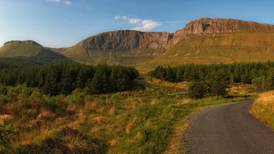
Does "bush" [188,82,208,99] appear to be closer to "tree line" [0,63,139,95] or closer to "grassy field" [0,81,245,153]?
"grassy field" [0,81,245,153]

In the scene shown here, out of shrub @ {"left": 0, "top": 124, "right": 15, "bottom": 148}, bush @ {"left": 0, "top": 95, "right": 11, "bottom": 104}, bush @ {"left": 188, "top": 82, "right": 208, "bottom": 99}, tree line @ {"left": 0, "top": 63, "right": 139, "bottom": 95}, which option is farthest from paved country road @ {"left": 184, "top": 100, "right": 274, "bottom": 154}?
tree line @ {"left": 0, "top": 63, "right": 139, "bottom": 95}

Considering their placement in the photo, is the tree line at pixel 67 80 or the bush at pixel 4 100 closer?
the bush at pixel 4 100

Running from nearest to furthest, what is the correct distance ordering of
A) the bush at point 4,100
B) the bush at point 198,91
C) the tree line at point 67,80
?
the bush at point 4,100 < the bush at point 198,91 < the tree line at point 67,80

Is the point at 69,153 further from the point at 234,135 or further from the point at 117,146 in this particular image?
the point at 234,135

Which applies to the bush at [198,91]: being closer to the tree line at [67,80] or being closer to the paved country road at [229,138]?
the paved country road at [229,138]

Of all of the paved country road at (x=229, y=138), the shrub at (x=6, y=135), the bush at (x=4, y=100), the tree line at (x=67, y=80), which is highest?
the bush at (x=4, y=100)

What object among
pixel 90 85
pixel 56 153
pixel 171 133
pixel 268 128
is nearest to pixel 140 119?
pixel 171 133

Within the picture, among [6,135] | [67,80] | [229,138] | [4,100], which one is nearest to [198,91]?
[229,138]

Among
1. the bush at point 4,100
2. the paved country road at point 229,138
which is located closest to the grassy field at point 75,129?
the bush at point 4,100

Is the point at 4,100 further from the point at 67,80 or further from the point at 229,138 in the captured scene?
the point at 67,80

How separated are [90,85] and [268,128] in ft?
240

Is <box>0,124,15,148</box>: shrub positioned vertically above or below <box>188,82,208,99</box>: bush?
above

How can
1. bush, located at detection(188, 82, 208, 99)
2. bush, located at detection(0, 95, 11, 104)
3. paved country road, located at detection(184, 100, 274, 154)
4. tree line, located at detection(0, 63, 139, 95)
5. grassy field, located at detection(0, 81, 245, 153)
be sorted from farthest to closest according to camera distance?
tree line, located at detection(0, 63, 139, 95), bush, located at detection(188, 82, 208, 99), bush, located at detection(0, 95, 11, 104), grassy field, located at detection(0, 81, 245, 153), paved country road, located at detection(184, 100, 274, 154)

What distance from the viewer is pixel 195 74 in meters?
110
